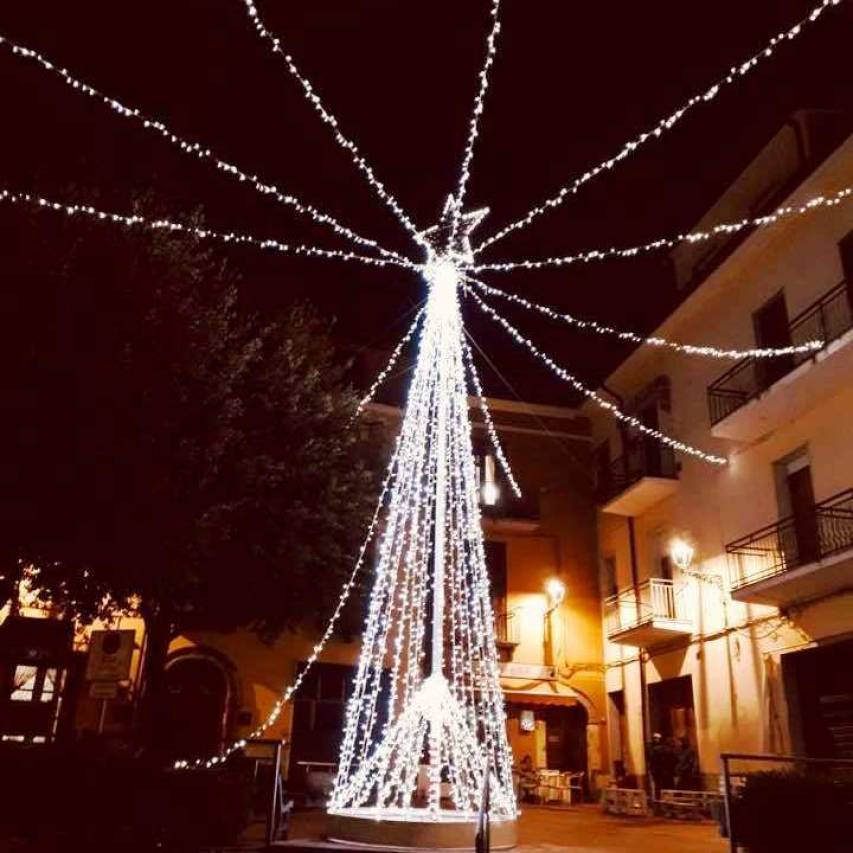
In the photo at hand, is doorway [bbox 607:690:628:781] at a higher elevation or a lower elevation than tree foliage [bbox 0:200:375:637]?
lower

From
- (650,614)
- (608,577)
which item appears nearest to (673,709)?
(650,614)

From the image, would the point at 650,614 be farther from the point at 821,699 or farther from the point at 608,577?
the point at 821,699

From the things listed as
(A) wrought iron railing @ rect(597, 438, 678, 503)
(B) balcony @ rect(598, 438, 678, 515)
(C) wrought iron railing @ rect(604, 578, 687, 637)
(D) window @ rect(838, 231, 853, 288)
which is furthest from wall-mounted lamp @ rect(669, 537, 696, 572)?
(D) window @ rect(838, 231, 853, 288)

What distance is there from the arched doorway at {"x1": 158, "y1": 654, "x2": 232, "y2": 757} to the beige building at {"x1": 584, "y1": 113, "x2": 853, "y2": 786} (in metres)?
8.70

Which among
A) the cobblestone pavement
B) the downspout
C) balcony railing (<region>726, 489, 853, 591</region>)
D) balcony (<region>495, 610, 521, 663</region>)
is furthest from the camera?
balcony (<region>495, 610, 521, 663</region>)

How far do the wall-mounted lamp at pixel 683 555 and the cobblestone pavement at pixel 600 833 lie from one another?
5.09 metres

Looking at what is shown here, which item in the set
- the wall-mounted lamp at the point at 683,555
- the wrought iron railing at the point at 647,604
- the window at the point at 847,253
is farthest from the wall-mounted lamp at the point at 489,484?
the window at the point at 847,253

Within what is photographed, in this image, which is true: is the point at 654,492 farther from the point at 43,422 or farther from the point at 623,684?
the point at 43,422

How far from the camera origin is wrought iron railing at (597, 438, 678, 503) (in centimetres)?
1903

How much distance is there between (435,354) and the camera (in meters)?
11.4

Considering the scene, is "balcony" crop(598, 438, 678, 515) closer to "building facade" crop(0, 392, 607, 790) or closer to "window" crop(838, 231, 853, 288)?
"building facade" crop(0, 392, 607, 790)

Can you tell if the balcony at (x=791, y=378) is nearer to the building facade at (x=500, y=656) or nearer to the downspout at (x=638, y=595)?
the downspout at (x=638, y=595)

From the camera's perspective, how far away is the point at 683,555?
1756 cm

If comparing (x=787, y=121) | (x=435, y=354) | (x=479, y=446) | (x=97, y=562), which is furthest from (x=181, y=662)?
(x=787, y=121)
